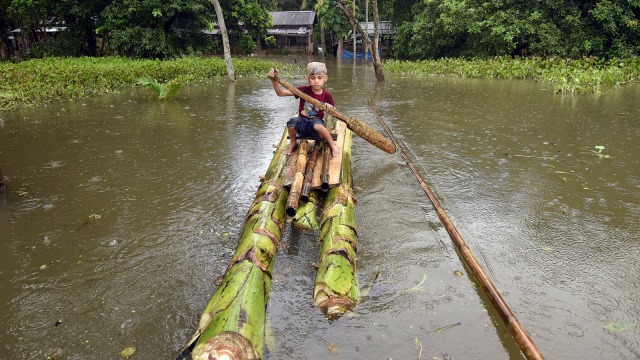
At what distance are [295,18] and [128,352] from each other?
3993cm

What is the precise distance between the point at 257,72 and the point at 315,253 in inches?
661

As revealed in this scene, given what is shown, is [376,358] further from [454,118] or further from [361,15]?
[361,15]

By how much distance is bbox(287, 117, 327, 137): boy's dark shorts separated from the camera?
4.87 m

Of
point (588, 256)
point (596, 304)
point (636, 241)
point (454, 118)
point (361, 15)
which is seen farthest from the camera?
point (361, 15)

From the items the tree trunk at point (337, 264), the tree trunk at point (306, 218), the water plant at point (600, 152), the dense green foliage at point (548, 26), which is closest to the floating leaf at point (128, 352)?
the tree trunk at point (337, 264)

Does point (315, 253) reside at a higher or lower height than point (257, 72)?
lower

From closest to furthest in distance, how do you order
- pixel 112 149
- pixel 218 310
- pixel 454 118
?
pixel 218 310, pixel 112 149, pixel 454 118

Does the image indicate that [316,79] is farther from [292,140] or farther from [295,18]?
[295,18]

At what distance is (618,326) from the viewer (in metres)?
2.71

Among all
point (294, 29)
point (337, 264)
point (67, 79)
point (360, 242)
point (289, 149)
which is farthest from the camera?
point (294, 29)

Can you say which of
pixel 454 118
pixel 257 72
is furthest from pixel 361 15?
pixel 454 118

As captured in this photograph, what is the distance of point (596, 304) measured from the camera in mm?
2922

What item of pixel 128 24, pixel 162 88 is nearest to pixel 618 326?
pixel 162 88

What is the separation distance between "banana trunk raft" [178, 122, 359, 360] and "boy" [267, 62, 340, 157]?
Answer: 14 cm
